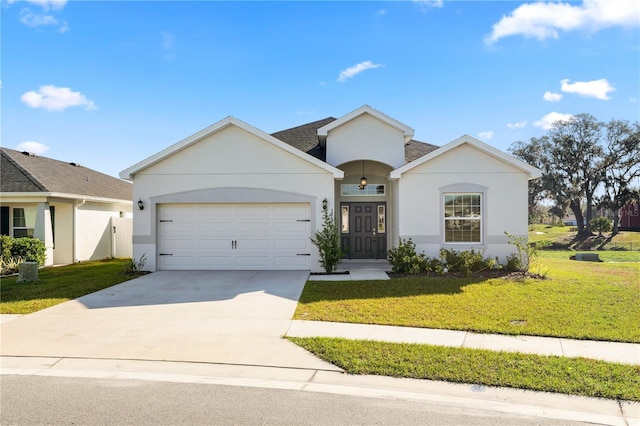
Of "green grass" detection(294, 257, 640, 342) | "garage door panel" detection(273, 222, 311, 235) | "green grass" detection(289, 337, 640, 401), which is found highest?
"garage door panel" detection(273, 222, 311, 235)

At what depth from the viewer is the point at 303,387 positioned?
180 inches

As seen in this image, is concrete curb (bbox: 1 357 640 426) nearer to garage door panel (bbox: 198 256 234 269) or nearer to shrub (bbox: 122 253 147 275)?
shrub (bbox: 122 253 147 275)

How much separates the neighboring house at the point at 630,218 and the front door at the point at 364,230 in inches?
1557

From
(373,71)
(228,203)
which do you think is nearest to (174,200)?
(228,203)

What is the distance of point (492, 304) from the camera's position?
832 centimetres

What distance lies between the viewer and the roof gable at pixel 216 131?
12805 mm

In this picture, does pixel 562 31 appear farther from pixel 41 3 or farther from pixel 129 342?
pixel 41 3

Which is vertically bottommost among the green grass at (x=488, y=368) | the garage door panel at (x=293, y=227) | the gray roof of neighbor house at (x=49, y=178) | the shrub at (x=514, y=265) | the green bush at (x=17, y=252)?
the green grass at (x=488, y=368)

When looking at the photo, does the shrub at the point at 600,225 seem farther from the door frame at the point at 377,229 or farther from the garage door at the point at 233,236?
the garage door at the point at 233,236

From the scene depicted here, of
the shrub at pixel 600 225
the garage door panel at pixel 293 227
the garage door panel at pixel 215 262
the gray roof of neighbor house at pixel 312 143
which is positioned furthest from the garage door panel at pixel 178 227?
the shrub at pixel 600 225

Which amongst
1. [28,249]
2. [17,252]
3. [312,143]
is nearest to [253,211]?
[312,143]

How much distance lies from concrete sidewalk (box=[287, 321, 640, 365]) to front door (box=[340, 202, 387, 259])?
881 centimetres

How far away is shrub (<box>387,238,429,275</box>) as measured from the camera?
1206 centimetres

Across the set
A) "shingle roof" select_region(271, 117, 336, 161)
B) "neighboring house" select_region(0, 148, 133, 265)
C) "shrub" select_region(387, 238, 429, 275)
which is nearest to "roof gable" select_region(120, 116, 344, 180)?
"shingle roof" select_region(271, 117, 336, 161)
